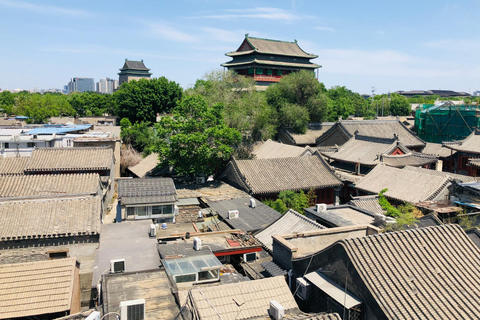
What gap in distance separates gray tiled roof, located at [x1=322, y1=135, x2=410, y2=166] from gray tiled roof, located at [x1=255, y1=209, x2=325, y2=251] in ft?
51.4

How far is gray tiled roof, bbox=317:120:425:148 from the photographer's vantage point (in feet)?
131

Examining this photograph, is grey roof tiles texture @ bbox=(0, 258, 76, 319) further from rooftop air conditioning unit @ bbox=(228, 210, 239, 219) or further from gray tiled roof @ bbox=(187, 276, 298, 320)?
rooftop air conditioning unit @ bbox=(228, 210, 239, 219)

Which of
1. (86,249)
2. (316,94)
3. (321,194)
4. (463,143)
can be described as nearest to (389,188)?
(321,194)

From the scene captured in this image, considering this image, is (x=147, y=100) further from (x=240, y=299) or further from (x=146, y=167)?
(x=240, y=299)

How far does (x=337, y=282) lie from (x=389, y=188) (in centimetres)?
1690

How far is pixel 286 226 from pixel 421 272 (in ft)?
25.4

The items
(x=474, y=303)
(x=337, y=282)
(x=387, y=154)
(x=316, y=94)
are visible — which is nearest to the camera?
(x=474, y=303)

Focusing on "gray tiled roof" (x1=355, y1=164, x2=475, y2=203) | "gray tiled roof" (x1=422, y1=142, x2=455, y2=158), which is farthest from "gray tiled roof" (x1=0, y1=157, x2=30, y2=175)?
"gray tiled roof" (x1=422, y1=142, x2=455, y2=158)

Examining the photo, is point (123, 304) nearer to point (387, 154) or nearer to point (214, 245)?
point (214, 245)

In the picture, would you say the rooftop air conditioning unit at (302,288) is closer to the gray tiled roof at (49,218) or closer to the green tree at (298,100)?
the gray tiled roof at (49,218)

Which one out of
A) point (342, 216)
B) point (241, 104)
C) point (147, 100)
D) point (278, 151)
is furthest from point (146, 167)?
point (147, 100)

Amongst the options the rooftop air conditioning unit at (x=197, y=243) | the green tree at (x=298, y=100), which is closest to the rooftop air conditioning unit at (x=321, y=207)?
the rooftop air conditioning unit at (x=197, y=243)

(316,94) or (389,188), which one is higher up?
(316,94)

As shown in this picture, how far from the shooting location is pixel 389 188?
24125 mm
